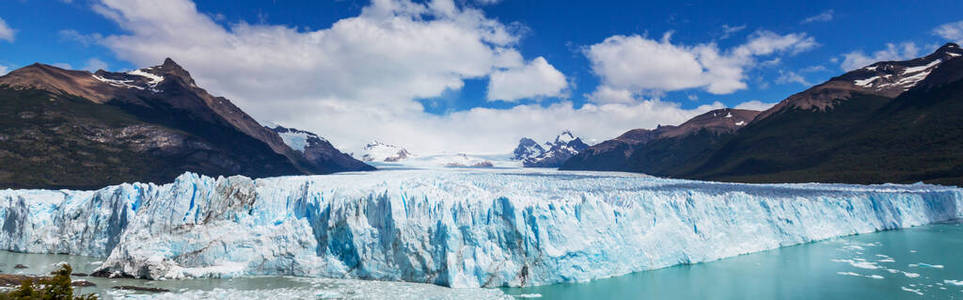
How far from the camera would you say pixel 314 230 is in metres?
19.0

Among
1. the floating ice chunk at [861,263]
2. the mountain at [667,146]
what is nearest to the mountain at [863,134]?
the mountain at [667,146]

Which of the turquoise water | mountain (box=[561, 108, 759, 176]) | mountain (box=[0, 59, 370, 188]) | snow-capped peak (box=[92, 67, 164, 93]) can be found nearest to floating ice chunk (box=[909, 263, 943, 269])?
the turquoise water

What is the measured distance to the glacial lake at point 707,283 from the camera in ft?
51.9

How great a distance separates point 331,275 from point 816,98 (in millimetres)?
115167

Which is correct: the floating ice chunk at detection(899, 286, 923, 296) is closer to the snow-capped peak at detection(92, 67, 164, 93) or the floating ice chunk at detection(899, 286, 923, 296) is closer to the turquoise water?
the turquoise water

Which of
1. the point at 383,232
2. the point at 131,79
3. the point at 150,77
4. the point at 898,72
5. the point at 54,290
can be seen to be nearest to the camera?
the point at 54,290

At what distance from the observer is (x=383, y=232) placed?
59.4ft

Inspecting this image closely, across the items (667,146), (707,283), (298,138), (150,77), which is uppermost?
(150,77)

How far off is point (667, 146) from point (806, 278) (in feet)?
436

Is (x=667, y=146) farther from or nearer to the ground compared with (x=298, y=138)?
nearer to the ground

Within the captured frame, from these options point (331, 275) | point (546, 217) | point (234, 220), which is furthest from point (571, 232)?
point (234, 220)

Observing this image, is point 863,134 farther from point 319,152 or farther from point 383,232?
point 319,152

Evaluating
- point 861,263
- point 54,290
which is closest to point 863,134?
point 861,263

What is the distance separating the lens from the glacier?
57.4 feet
